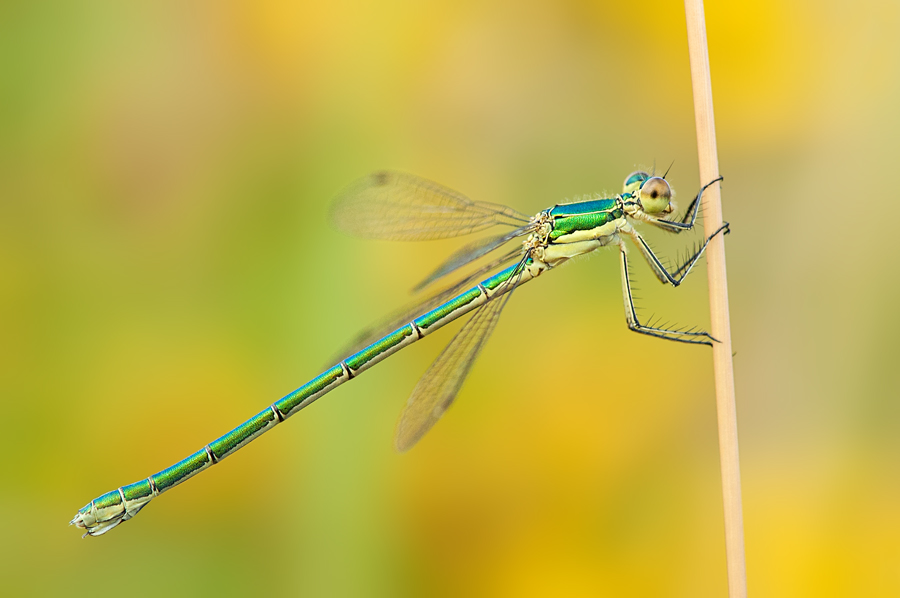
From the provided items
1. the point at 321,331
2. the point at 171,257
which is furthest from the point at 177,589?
the point at 171,257

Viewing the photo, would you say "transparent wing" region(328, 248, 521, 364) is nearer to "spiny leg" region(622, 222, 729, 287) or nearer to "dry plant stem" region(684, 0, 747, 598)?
"spiny leg" region(622, 222, 729, 287)

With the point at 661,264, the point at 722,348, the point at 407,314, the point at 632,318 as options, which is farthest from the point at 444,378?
the point at 722,348

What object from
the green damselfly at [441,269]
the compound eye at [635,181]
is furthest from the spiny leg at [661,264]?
the compound eye at [635,181]

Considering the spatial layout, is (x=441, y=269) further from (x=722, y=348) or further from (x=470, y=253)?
(x=722, y=348)

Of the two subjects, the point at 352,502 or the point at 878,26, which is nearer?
the point at 878,26

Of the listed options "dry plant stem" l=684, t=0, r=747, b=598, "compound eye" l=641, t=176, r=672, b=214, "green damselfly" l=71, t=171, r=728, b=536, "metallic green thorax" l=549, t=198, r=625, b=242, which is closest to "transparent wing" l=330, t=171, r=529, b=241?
"green damselfly" l=71, t=171, r=728, b=536

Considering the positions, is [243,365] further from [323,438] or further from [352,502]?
[352,502]
